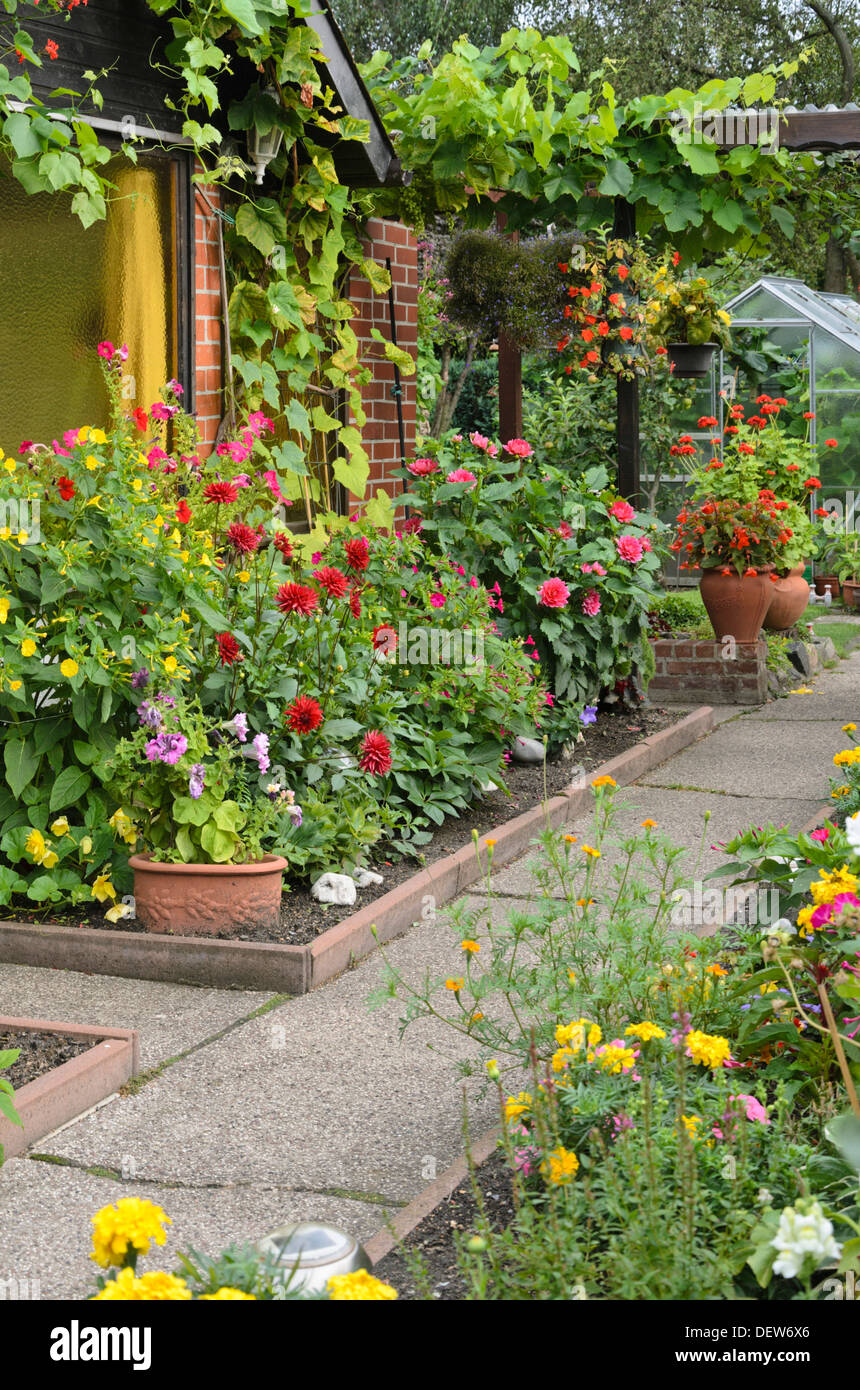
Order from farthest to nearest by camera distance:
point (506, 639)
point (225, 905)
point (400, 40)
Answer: point (400, 40), point (506, 639), point (225, 905)

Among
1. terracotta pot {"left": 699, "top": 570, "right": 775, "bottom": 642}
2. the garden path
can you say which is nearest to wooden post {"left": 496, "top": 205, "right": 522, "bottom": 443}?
terracotta pot {"left": 699, "top": 570, "right": 775, "bottom": 642}

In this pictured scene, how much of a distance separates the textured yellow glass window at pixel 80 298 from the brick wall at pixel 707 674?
3820mm

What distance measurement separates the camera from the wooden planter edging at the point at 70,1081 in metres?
3.06

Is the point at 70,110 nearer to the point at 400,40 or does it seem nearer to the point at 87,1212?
the point at 87,1212

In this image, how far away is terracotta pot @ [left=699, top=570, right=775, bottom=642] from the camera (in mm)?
8555

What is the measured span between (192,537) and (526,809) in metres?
1.88

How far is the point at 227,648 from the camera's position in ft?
13.7

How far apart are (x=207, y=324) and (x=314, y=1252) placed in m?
4.82

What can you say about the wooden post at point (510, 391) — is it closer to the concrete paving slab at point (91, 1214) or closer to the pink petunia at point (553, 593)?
the pink petunia at point (553, 593)

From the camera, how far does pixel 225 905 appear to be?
4.13m

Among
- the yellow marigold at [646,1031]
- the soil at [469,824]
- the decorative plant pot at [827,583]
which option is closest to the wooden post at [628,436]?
the soil at [469,824]

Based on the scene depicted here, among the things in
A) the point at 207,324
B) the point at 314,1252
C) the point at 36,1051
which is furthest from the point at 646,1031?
the point at 207,324

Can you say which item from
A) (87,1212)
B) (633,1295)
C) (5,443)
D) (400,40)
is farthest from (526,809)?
(400,40)
